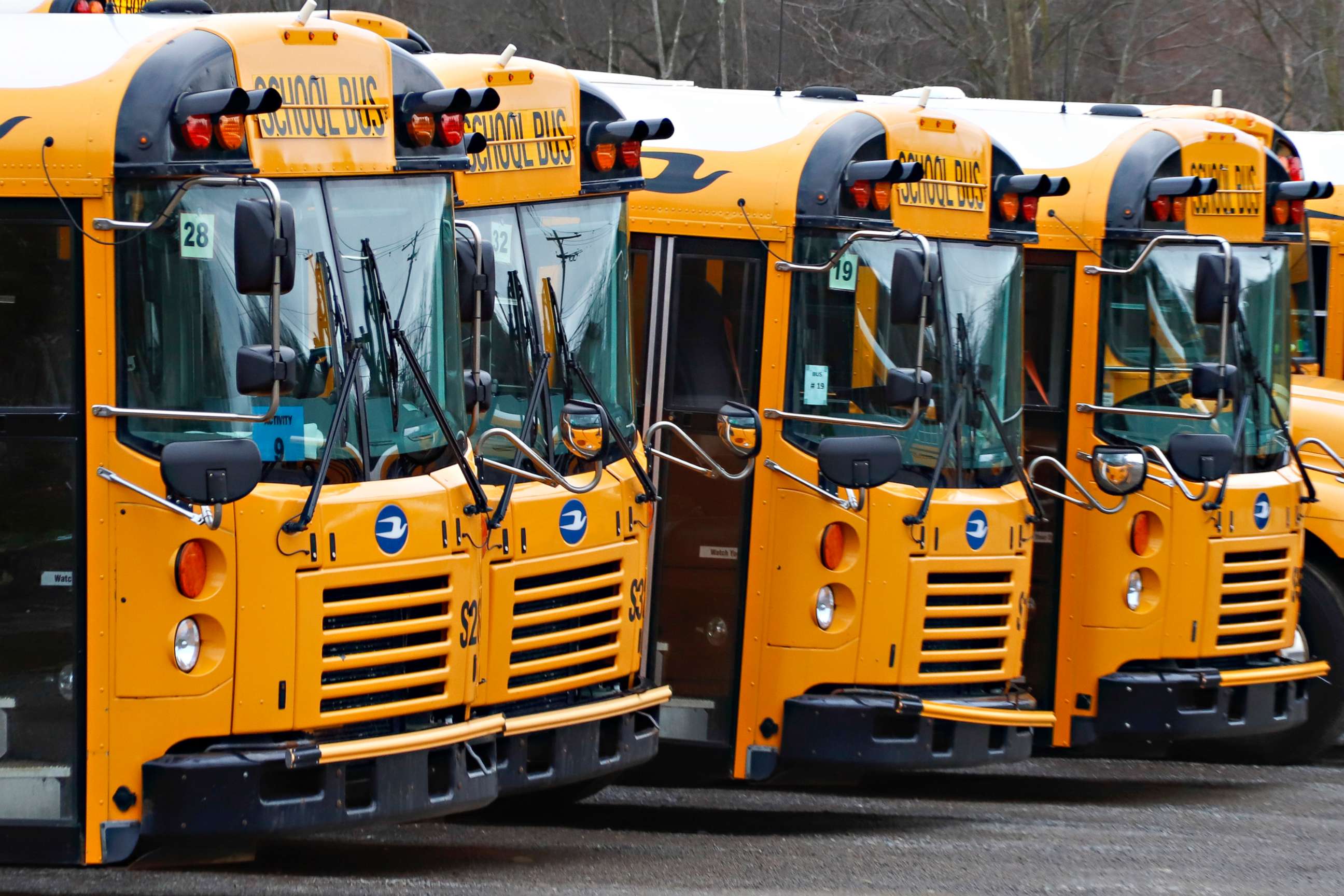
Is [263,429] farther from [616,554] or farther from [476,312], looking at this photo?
[616,554]

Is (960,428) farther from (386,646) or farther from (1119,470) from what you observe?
(386,646)

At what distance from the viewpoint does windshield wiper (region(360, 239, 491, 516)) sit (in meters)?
6.13

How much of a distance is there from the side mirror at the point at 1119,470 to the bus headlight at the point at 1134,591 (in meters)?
0.56

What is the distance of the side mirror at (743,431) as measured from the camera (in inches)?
291

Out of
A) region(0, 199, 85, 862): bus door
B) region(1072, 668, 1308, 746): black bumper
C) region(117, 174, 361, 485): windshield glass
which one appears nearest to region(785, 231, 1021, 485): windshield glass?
region(1072, 668, 1308, 746): black bumper

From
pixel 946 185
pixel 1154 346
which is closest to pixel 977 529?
pixel 946 185

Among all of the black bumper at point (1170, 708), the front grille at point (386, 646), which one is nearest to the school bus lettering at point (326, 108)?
the front grille at point (386, 646)

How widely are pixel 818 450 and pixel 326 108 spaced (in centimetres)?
255

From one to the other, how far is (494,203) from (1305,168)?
6.81m

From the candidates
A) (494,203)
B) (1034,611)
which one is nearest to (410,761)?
(494,203)

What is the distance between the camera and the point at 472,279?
6754mm

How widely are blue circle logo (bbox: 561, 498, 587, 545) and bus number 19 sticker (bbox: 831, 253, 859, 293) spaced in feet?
4.66

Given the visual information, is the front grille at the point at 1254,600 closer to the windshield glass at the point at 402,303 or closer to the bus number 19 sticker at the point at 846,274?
the bus number 19 sticker at the point at 846,274

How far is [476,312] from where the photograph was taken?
266 inches
